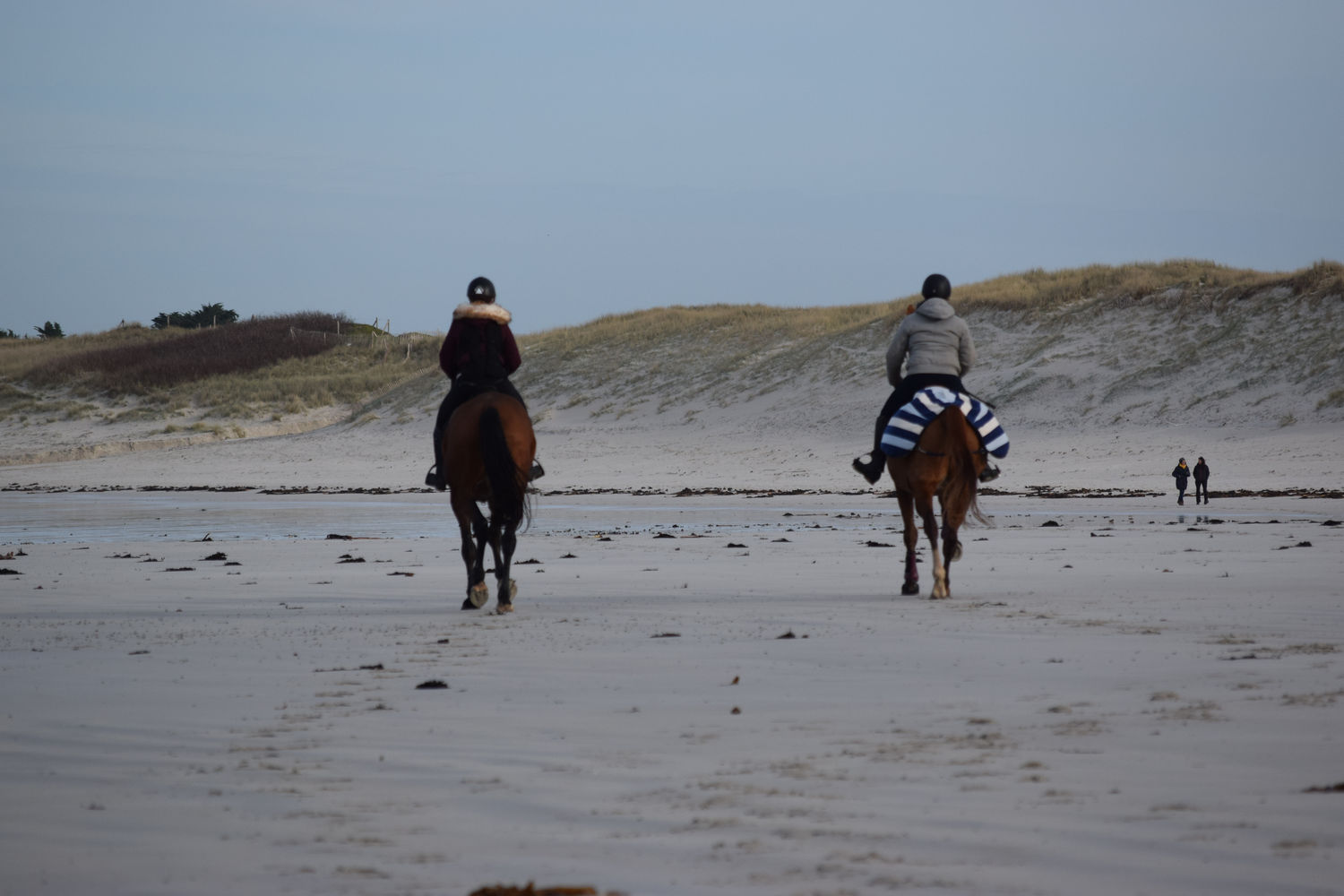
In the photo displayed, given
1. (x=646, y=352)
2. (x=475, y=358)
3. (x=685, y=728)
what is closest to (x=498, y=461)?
(x=475, y=358)

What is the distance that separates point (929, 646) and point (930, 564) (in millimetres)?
5618

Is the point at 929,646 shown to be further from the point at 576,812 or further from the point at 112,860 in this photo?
the point at 112,860

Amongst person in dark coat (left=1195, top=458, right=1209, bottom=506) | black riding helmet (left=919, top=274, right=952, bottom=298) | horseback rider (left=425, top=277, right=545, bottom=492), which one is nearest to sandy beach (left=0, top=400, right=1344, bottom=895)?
horseback rider (left=425, top=277, right=545, bottom=492)

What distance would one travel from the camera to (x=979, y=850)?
307 cm

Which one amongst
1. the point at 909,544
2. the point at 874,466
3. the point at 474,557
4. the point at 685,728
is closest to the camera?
the point at 685,728

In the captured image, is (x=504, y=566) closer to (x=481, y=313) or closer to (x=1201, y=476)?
(x=481, y=313)

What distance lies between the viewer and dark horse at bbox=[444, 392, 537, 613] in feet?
28.0

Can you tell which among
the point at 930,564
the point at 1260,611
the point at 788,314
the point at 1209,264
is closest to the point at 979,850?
the point at 1260,611

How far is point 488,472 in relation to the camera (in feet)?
28.2

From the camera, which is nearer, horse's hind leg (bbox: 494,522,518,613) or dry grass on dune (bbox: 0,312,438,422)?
horse's hind leg (bbox: 494,522,518,613)

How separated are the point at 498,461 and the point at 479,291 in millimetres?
1354

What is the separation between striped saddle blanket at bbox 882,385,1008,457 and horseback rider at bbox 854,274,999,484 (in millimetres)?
162

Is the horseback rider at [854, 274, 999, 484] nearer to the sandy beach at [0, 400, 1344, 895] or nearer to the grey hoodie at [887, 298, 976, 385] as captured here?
the grey hoodie at [887, 298, 976, 385]

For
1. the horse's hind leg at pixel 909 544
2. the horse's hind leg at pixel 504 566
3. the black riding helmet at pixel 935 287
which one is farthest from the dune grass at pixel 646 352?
the horse's hind leg at pixel 504 566
